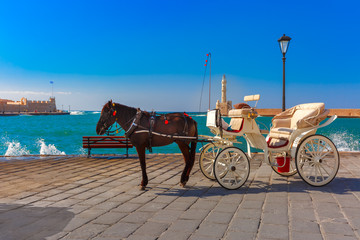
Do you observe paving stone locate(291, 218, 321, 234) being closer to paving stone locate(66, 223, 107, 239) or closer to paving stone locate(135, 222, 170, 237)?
paving stone locate(135, 222, 170, 237)

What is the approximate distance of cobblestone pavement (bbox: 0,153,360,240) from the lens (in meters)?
3.67

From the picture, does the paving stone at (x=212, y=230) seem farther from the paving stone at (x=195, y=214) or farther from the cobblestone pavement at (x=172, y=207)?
the paving stone at (x=195, y=214)

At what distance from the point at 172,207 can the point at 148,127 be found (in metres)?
1.79

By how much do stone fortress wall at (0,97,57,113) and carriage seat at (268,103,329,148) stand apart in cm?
14987

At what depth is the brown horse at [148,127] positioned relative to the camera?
19.2 feet

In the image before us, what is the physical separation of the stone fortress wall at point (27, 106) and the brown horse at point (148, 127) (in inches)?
5851

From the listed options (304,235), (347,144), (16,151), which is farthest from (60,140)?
(304,235)

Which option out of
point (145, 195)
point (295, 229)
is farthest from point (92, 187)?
point (295, 229)

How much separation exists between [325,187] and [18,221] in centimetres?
537

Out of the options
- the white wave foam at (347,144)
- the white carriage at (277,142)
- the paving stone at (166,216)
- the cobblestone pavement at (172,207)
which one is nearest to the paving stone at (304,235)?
the cobblestone pavement at (172,207)

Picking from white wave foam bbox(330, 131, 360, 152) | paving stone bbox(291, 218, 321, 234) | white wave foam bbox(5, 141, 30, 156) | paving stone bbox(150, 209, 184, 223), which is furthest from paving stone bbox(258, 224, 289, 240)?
white wave foam bbox(5, 141, 30, 156)

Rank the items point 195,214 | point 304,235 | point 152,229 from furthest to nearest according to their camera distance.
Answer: point 195,214 < point 152,229 < point 304,235

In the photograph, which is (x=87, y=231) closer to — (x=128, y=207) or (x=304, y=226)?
(x=128, y=207)

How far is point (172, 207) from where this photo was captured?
4.68 m
